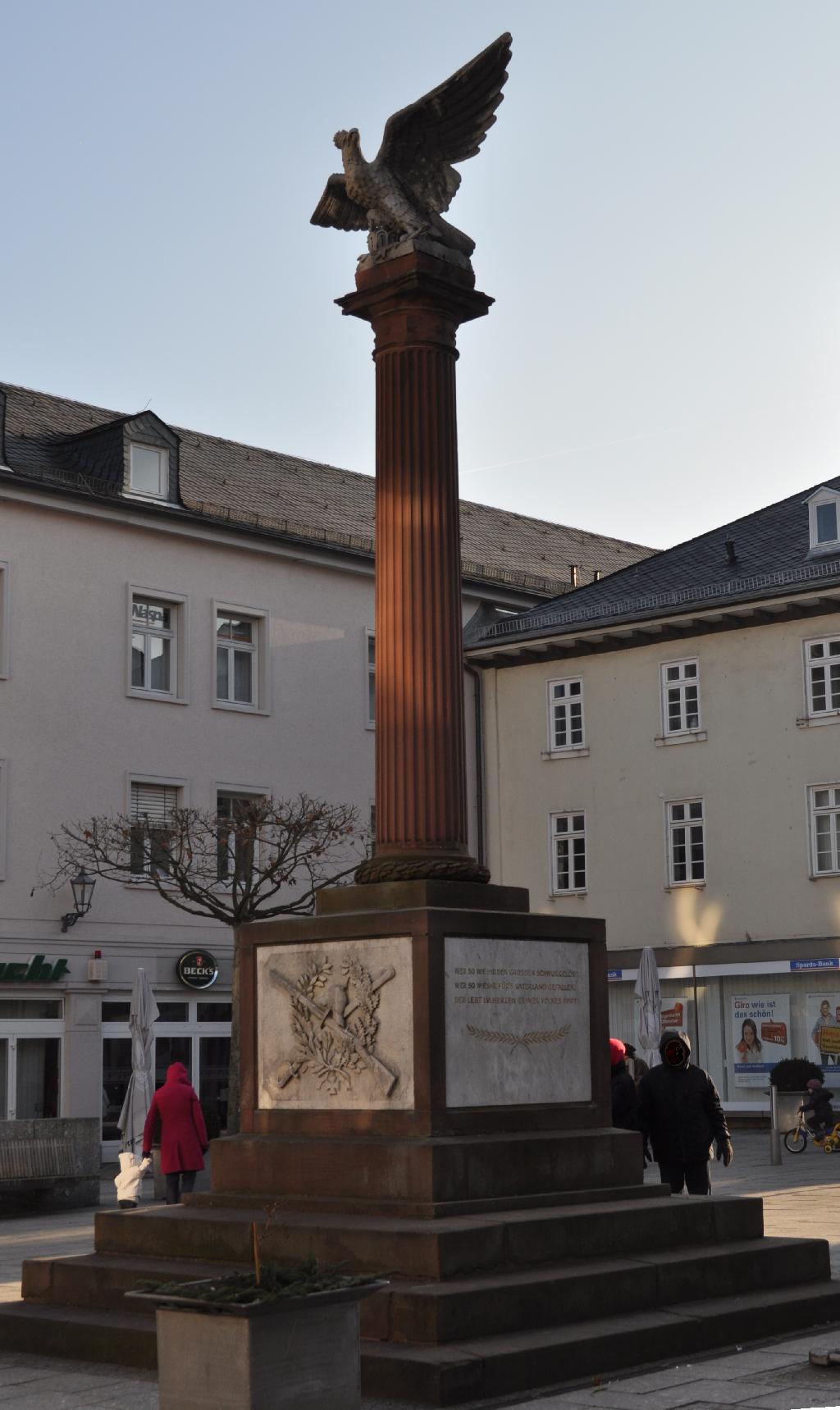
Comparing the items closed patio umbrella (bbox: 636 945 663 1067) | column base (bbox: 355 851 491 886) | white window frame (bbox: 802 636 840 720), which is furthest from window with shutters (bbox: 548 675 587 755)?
column base (bbox: 355 851 491 886)

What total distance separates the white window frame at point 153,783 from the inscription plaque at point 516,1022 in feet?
68.9

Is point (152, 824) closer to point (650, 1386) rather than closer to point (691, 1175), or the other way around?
point (691, 1175)

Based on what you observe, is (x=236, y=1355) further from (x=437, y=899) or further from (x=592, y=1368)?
(x=437, y=899)

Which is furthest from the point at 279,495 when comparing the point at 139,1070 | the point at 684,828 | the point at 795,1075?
the point at 139,1070

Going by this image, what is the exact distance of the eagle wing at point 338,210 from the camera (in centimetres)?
1299

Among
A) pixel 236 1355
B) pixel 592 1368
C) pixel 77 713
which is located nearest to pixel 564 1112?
pixel 592 1368

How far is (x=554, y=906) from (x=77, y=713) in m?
11.5

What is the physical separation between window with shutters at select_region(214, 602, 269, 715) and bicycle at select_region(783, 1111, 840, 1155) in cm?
1252

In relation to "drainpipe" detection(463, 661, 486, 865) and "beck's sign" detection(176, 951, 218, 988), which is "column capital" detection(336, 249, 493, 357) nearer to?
"beck's sign" detection(176, 951, 218, 988)

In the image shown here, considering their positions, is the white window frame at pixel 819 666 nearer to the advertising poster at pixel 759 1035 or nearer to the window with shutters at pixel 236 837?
the advertising poster at pixel 759 1035

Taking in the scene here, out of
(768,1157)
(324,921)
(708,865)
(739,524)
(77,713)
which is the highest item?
(739,524)

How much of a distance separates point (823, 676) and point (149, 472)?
12.6 metres

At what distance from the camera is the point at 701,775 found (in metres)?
37.4

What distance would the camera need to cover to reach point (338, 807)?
35.2 m
